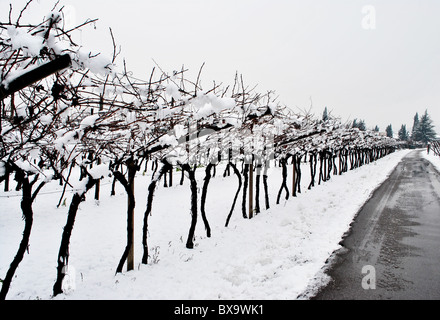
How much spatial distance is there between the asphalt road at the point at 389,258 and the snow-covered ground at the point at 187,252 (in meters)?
0.31

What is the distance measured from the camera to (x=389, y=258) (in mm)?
5082

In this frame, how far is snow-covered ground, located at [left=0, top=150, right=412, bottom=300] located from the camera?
162 inches

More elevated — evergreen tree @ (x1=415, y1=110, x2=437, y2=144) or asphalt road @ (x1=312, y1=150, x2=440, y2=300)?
evergreen tree @ (x1=415, y1=110, x2=437, y2=144)

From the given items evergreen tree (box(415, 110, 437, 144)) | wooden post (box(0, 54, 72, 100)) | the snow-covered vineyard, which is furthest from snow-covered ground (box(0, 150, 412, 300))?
evergreen tree (box(415, 110, 437, 144))

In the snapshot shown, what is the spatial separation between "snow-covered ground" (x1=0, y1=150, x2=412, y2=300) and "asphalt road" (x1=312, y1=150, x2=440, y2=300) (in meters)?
A: 0.31

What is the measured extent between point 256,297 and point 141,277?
7.30ft

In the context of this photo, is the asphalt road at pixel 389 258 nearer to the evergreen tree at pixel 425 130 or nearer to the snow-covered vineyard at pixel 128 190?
the snow-covered vineyard at pixel 128 190

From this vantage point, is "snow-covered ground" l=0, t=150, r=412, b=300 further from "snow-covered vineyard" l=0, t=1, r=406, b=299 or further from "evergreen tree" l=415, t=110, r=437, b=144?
"evergreen tree" l=415, t=110, r=437, b=144

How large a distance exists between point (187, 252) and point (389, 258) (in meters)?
4.45

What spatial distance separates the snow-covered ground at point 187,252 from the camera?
411cm

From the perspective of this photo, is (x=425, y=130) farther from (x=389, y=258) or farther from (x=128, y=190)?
(x=128, y=190)

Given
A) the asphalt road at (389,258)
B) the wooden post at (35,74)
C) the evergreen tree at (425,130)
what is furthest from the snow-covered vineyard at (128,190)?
the evergreen tree at (425,130)
